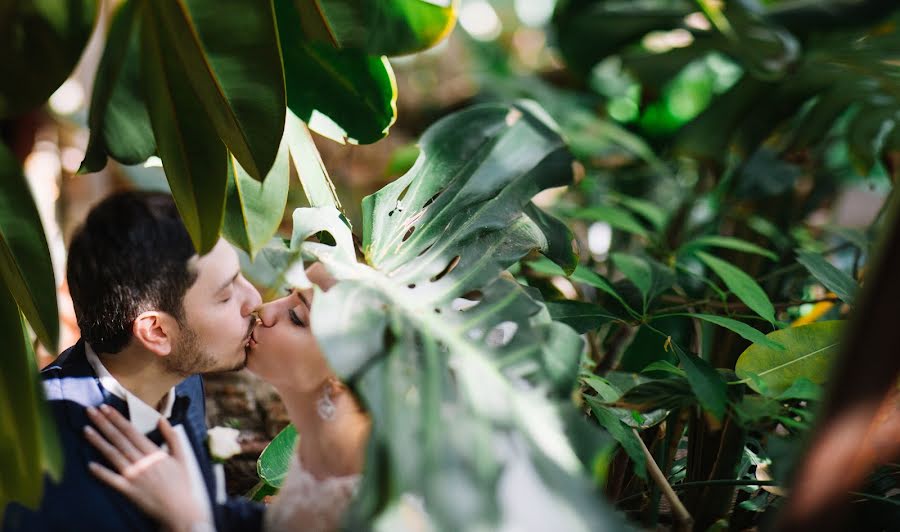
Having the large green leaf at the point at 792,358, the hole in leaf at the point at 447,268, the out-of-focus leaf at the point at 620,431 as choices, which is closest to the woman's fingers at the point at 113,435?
the hole in leaf at the point at 447,268

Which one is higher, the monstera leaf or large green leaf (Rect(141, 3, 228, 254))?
large green leaf (Rect(141, 3, 228, 254))

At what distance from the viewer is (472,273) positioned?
0.65 metres

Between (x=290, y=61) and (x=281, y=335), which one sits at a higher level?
(x=290, y=61)

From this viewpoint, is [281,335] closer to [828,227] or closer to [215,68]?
[215,68]

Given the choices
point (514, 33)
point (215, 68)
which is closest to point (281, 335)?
point (215, 68)

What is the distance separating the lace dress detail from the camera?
551mm

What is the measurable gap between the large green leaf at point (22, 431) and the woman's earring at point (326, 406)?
0.64 feet

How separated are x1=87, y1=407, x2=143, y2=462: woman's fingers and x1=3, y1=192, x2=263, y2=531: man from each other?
0.11 feet

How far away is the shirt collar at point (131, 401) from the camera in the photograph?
65 cm

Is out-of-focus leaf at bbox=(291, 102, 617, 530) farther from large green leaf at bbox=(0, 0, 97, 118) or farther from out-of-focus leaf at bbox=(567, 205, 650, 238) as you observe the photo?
out-of-focus leaf at bbox=(567, 205, 650, 238)

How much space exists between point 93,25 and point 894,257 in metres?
0.59

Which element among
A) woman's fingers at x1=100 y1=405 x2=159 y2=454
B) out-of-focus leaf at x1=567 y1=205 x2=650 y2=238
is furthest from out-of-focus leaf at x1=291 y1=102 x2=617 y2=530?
out-of-focus leaf at x1=567 y1=205 x2=650 y2=238

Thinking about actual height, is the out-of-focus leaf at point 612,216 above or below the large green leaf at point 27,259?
below

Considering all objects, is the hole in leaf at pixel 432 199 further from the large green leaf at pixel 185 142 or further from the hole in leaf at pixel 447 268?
the large green leaf at pixel 185 142
